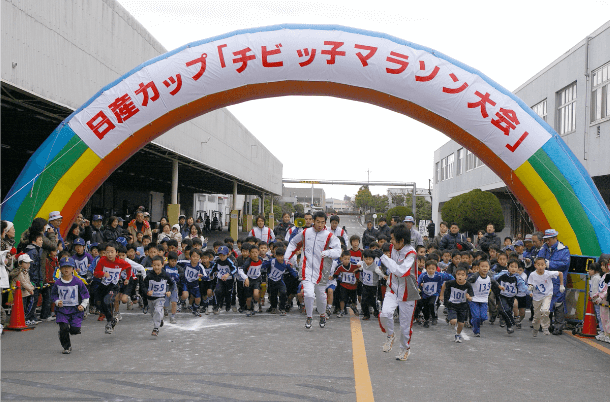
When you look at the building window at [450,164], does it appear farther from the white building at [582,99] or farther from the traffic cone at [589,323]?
the traffic cone at [589,323]

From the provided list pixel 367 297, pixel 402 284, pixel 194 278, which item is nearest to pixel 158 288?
pixel 194 278

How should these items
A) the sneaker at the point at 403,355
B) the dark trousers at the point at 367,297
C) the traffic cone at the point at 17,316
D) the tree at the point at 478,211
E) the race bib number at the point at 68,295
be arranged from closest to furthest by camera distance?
the sneaker at the point at 403,355
the race bib number at the point at 68,295
the traffic cone at the point at 17,316
the dark trousers at the point at 367,297
the tree at the point at 478,211

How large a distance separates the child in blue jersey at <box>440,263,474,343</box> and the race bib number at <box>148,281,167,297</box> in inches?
167

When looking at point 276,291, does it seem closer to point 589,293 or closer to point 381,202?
point 589,293

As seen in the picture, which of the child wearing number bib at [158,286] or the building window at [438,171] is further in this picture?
the building window at [438,171]

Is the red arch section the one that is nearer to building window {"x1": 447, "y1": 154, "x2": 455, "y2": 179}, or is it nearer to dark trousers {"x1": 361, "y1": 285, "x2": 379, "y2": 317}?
dark trousers {"x1": 361, "y1": 285, "x2": 379, "y2": 317}

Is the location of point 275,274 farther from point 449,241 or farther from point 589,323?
point 589,323

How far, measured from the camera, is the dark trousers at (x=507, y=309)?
9008 millimetres

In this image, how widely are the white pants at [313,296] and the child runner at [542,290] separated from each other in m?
3.39

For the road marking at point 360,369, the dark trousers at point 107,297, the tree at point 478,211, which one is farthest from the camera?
the tree at point 478,211

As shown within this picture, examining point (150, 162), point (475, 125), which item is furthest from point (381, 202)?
point (475, 125)

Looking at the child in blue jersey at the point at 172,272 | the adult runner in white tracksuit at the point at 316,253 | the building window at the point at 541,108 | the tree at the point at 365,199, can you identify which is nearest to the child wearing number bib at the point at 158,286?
the child in blue jersey at the point at 172,272

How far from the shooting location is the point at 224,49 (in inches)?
417

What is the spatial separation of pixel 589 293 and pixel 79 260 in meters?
8.61
